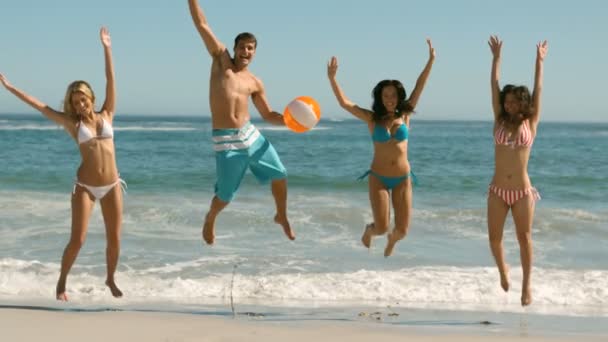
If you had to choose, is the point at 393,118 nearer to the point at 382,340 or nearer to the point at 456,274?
the point at 382,340

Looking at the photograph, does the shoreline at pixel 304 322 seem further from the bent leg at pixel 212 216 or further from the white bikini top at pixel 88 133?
the white bikini top at pixel 88 133

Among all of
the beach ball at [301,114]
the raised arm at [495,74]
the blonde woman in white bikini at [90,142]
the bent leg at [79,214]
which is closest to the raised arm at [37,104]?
the blonde woman in white bikini at [90,142]

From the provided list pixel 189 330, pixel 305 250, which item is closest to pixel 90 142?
pixel 189 330

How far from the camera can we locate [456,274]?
9.77 m

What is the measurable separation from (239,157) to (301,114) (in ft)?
2.33

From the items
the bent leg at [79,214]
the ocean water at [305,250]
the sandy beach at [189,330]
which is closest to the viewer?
the sandy beach at [189,330]

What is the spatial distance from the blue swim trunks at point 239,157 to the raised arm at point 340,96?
77 cm

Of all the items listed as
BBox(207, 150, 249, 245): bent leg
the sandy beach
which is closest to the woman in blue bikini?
BBox(207, 150, 249, 245): bent leg

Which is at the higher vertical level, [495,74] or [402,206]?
[495,74]

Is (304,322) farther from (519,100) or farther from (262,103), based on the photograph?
(519,100)

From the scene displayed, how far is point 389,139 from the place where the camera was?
7.47 metres

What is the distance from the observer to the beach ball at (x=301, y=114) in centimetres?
711

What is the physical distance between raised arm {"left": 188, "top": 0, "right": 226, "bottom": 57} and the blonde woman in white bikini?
78 centimetres

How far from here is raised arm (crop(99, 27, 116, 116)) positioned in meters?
6.88
